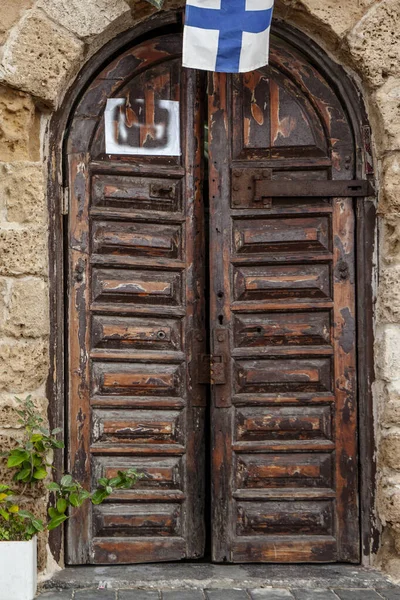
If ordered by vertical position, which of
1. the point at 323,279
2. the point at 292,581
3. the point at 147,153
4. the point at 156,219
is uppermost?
the point at 147,153

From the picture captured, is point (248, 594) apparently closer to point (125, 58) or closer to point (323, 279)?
point (323, 279)

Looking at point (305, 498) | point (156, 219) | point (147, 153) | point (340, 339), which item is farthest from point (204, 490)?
point (147, 153)

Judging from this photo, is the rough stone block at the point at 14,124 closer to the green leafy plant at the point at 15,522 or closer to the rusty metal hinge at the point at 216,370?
the rusty metal hinge at the point at 216,370

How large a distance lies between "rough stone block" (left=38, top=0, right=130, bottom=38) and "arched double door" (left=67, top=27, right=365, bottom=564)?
263 mm

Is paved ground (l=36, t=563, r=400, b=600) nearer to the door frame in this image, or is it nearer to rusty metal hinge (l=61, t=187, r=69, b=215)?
the door frame

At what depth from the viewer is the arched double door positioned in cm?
438

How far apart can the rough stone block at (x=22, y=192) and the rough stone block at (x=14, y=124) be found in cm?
7

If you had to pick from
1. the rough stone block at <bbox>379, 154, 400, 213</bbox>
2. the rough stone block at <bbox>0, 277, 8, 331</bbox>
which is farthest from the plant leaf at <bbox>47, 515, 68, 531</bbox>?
the rough stone block at <bbox>379, 154, 400, 213</bbox>

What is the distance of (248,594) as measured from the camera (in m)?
3.98

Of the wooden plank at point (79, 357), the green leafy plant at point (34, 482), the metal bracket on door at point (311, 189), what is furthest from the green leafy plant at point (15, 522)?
the metal bracket on door at point (311, 189)

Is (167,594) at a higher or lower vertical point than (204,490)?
lower

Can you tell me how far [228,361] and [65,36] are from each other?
183cm

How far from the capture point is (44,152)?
433cm

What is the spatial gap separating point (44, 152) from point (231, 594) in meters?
2.35
